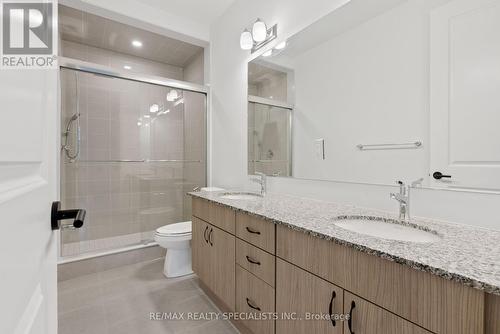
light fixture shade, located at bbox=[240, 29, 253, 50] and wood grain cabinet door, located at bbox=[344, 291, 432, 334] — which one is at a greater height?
light fixture shade, located at bbox=[240, 29, 253, 50]

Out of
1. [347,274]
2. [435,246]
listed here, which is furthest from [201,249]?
[435,246]

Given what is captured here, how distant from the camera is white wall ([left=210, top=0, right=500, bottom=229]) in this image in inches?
43.0

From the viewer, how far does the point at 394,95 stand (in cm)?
130

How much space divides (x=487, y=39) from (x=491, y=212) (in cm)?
72

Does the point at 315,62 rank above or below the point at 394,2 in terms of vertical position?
below

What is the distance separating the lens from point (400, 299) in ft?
2.45

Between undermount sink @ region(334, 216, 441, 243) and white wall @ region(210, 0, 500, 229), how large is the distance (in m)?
0.17

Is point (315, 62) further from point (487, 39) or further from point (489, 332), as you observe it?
point (489, 332)

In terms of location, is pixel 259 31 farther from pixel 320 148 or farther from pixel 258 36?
pixel 320 148

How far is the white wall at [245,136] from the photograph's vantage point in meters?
1.09

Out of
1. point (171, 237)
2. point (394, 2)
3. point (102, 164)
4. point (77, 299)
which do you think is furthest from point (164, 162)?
point (394, 2)

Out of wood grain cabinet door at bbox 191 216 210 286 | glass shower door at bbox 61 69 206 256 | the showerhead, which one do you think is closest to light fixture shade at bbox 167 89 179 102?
→ glass shower door at bbox 61 69 206 256

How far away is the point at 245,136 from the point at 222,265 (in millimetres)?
1241

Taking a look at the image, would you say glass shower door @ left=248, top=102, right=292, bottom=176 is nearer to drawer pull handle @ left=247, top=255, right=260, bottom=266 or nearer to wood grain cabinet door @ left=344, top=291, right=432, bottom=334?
drawer pull handle @ left=247, top=255, right=260, bottom=266
